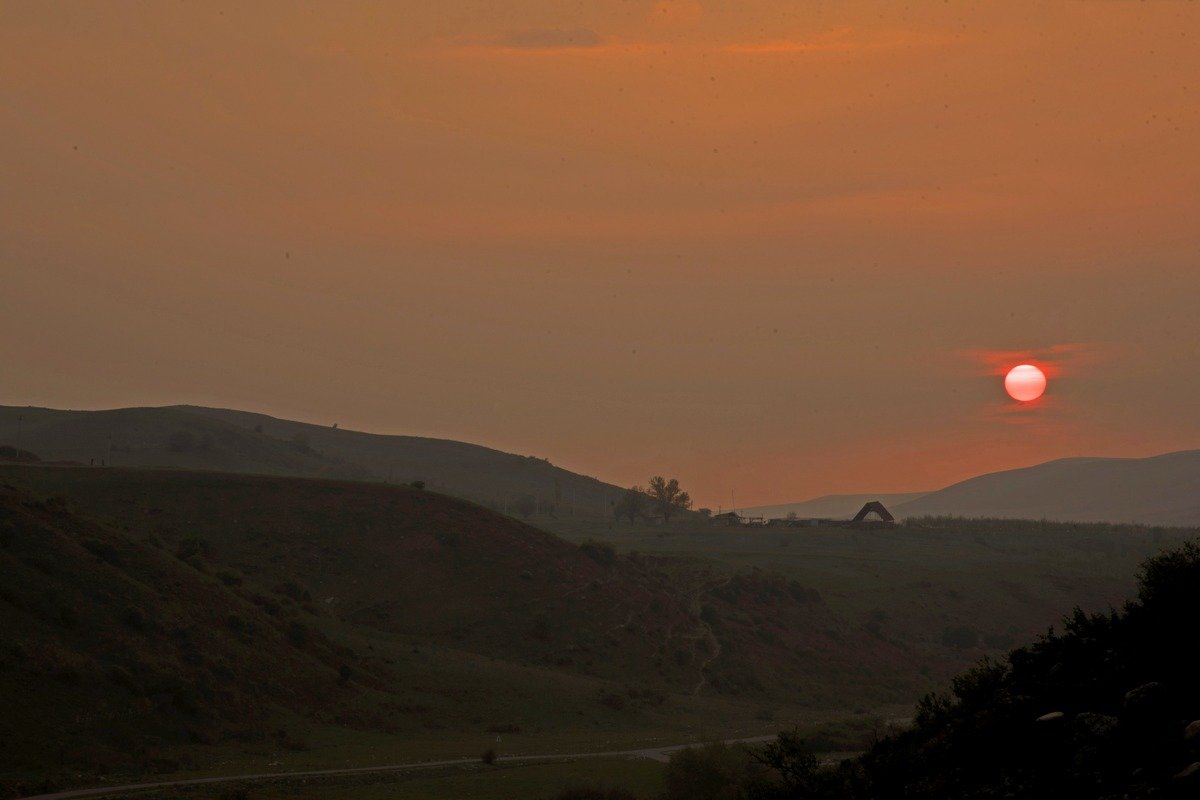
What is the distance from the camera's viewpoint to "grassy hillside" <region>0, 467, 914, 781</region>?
51344 mm

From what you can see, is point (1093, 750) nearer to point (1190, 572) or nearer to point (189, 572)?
point (1190, 572)

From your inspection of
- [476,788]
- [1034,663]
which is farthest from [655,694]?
[1034,663]

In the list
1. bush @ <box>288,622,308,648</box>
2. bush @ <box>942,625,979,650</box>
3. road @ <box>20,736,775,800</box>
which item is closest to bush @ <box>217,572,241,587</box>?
bush @ <box>288,622,308,648</box>

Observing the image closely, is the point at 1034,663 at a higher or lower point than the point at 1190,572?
lower

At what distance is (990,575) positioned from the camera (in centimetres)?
12625

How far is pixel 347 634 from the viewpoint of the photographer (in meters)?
74.4

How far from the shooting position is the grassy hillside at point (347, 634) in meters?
51.3

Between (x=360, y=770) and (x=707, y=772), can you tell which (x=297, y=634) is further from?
(x=707, y=772)

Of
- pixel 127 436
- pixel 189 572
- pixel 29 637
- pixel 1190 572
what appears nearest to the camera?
pixel 1190 572

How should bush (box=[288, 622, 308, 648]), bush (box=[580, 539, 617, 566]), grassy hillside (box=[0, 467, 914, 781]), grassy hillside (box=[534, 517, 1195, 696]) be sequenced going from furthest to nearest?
1. grassy hillside (box=[534, 517, 1195, 696])
2. bush (box=[580, 539, 617, 566])
3. bush (box=[288, 622, 308, 648])
4. grassy hillside (box=[0, 467, 914, 781])

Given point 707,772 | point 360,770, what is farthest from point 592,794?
point 360,770

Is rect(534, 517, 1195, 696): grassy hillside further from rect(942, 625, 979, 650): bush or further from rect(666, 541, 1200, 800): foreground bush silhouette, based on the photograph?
rect(666, 541, 1200, 800): foreground bush silhouette

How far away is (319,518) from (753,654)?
33.9m

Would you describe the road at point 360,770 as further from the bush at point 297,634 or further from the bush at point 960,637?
the bush at point 960,637
